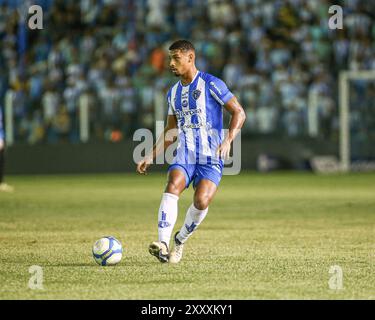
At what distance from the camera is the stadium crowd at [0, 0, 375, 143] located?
25234 mm

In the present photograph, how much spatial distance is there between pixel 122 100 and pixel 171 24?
10.1ft

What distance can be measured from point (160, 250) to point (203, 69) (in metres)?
16.2

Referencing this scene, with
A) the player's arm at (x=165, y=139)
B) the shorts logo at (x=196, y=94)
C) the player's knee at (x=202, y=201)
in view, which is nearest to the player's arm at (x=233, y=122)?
the shorts logo at (x=196, y=94)

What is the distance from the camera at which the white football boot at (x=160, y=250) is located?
894 centimetres

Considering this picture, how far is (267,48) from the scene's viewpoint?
25781 millimetres

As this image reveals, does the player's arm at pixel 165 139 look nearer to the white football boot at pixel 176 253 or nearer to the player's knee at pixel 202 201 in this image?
the player's knee at pixel 202 201

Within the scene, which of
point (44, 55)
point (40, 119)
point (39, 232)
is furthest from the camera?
point (44, 55)

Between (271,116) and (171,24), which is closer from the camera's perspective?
(271,116)

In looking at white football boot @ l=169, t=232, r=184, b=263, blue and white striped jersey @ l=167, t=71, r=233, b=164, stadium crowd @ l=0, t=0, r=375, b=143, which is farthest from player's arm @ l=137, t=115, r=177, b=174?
stadium crowd @ l=0, t=0, r=375, b=143

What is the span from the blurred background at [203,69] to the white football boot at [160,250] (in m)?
15.8

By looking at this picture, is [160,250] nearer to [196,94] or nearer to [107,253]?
[107,253]
